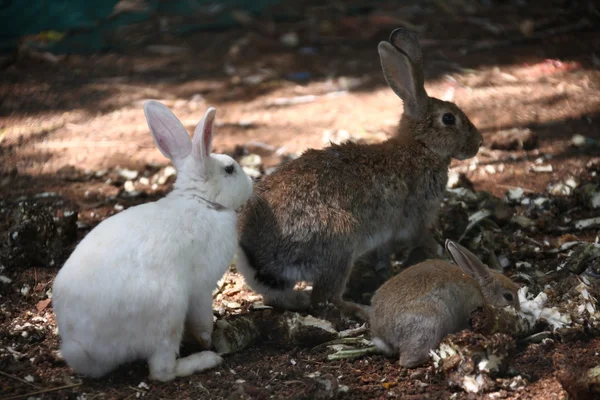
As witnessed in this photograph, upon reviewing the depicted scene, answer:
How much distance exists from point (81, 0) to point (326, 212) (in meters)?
4.58

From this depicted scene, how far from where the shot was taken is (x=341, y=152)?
4875 mm

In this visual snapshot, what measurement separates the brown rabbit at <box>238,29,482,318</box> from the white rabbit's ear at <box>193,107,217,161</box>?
55 cm

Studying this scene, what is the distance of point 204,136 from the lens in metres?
4.03

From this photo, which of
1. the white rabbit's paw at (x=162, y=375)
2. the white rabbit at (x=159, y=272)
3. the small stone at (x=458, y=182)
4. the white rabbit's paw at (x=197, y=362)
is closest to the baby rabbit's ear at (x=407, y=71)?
the small stone at (x=458, y=182)

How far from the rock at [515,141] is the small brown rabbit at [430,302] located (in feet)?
7.73

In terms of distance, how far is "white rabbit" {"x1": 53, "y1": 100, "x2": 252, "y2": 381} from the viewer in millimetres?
3648

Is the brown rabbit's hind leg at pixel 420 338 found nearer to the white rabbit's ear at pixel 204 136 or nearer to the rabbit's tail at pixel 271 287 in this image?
the rabbit's tail at pixel 271 287

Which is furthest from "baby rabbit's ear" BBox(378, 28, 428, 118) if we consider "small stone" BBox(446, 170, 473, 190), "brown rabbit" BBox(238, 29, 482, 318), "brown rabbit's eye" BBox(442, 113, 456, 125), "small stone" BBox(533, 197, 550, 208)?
"small stone" BBox(533, 197, 550, 208)

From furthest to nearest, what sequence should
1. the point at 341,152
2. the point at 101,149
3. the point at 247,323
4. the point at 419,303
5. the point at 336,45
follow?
the point at 336,45 → the point at 101,149 → the point at 341,152 → the point at 247,323 → the point at 419,303

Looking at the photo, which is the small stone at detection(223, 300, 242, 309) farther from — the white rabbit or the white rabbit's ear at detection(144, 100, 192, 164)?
the white rabbit's ear at detection(144, 100, 192, 164)

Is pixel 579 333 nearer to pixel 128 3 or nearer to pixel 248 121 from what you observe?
pixel 248 121

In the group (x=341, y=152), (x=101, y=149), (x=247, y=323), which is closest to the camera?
(x=247, y=323)

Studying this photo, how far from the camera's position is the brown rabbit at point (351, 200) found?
4.49 metres

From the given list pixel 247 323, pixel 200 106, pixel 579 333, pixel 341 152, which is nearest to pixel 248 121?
pixel 200 106
